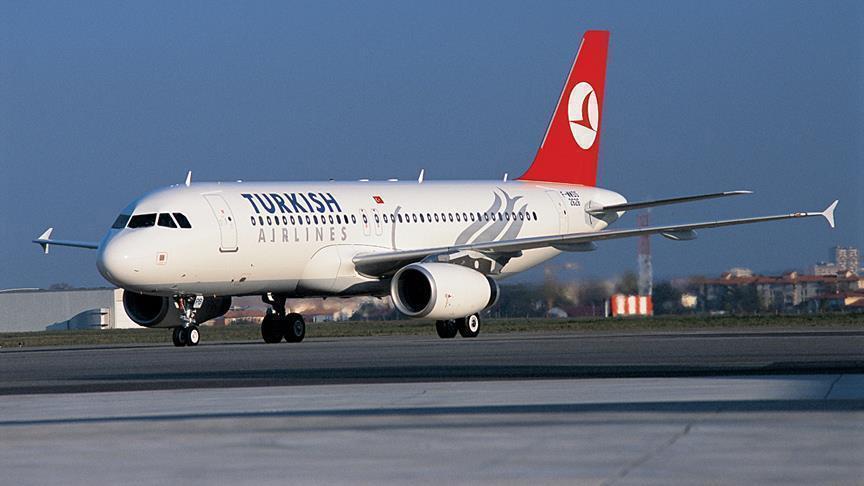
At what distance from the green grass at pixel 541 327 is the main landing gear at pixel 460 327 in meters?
3.60

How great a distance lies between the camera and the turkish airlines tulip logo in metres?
42.2

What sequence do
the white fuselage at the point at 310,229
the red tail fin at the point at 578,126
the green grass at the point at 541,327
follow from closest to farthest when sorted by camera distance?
the white fuselage at the point at 310,229, the green grass at the point at 541,327, the red tail fin at the point at 578,126

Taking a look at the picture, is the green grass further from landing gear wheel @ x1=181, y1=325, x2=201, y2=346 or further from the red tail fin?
landing gear wheel @ x1=181, y1=325, x2=201, y2=346

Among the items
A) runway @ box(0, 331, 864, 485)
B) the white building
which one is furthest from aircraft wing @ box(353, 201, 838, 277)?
the white building

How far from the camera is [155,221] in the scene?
1267 inches

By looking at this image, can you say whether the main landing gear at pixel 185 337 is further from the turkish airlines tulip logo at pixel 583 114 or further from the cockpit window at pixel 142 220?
the turkish airlines tulip logo at pixel 583 114

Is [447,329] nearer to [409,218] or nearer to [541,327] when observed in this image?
A: [409,218]

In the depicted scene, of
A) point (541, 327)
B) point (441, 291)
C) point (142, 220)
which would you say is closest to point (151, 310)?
point (142, 220)

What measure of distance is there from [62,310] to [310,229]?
34.3 metres

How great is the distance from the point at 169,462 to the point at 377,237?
83.7ft

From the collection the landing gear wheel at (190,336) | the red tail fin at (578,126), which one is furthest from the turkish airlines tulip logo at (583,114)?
the landing gear wheel at (190,336)

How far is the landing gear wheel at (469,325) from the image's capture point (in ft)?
113

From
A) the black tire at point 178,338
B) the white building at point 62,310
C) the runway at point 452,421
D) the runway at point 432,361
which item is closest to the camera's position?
the runway at point 452,421

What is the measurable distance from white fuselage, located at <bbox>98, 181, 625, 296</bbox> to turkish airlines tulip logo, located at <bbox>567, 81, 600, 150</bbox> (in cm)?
185
